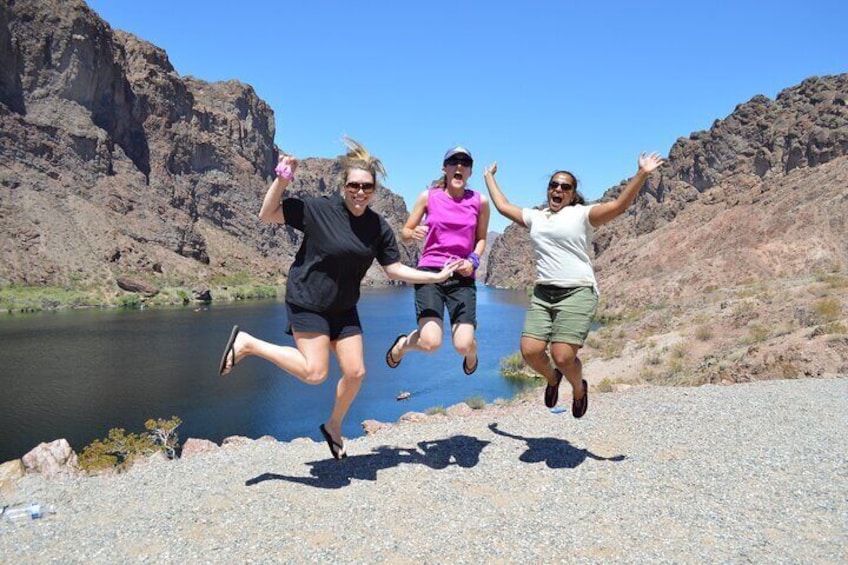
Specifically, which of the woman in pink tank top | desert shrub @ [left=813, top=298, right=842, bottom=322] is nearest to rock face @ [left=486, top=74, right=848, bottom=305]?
desert shrub @ [left=813, top=298, right=842, bottom=322]

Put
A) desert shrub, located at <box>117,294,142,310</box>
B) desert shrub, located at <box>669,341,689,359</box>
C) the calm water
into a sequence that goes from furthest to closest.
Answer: desert shrub, located at <box>117,294,142,310</box>, the calm water, desert shrub, located at <box>669,341,689,359</box>

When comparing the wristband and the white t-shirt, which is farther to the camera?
the white t-shirt

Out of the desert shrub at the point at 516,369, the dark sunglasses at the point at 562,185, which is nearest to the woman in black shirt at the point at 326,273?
the dark sunglasses at the point at 562,185

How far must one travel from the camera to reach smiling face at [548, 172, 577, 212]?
5898 mm

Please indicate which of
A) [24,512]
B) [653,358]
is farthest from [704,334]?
[24,512]

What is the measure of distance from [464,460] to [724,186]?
7966cm

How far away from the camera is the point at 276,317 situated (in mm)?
66750

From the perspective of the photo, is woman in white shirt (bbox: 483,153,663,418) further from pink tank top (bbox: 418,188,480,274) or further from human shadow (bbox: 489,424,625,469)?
human shadow (bbox: 489,424,625,469)

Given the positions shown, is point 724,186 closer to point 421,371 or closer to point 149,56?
point 421,371

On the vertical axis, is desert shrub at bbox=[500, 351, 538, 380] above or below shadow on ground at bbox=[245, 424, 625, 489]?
below

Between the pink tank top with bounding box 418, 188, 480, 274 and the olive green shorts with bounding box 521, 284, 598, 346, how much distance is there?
85cm

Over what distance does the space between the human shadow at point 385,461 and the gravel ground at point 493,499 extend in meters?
0.02

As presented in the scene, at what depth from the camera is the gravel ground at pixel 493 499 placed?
4254 mm

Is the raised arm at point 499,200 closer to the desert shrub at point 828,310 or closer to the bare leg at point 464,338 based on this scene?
the bare leg at point 464,338
